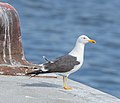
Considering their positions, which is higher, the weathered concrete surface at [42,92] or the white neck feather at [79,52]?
the white neck feather at [79,52]

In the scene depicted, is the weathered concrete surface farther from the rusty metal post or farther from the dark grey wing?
the rusty metal post

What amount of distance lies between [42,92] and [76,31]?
74.7 feet

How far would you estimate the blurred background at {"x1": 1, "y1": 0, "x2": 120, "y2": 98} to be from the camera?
24.5m

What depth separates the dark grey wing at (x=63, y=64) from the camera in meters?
9.74

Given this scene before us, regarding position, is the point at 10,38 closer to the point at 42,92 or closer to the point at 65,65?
the point at 65,65

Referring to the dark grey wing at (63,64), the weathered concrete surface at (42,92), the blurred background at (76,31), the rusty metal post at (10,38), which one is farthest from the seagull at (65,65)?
the blurred background at (76,31)

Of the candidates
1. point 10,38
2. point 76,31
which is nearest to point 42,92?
point 10,38

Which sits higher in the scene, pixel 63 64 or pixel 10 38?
pixel 10 38

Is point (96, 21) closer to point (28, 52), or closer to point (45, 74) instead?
point (28, 52)

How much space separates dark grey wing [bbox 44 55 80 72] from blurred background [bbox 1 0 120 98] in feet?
30.2

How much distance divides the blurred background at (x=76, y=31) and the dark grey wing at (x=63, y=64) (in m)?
9.19

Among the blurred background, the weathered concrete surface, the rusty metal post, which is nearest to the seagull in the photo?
the weathered concrete surface

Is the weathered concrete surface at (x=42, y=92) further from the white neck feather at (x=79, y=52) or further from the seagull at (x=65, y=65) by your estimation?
the white neck feather at (x=79, y=52)

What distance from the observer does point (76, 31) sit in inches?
1262
